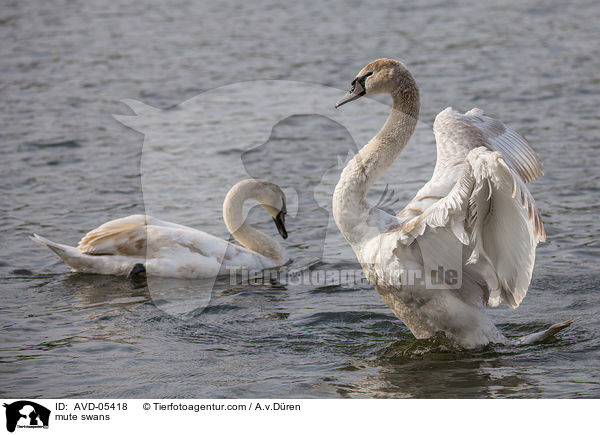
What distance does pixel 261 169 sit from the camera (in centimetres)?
1153

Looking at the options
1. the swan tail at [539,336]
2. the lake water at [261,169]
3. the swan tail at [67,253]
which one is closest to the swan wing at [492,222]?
the swan tail at [539,336]

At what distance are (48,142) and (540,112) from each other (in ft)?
23.0

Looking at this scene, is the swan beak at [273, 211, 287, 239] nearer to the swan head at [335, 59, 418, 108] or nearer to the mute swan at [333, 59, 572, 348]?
the mute swan at [333, 59, 572, 348]

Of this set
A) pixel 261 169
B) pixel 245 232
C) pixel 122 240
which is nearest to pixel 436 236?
pixel 245 232

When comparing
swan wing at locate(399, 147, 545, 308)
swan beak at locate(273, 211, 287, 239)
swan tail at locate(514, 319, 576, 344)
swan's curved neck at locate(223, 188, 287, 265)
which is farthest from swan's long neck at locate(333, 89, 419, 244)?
swan beak at locate(273, 211, 287, 239)

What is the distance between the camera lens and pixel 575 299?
7.43m

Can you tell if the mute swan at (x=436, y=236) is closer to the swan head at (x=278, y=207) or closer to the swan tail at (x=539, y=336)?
the swan tail at (x=539, y=336)

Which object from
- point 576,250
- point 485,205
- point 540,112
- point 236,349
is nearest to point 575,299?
point 576,250

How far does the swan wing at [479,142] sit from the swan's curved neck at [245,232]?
7.54 ft

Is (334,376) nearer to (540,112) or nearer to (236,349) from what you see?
(236,349)

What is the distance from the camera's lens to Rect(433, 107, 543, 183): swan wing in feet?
23.4
